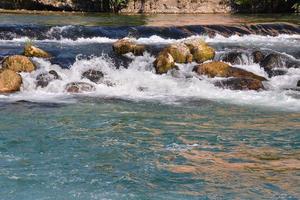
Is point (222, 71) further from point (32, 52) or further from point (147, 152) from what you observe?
point (147, 152)

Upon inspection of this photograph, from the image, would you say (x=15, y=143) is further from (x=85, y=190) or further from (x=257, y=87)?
(x=257, y=87)

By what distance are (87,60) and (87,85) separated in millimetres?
2617

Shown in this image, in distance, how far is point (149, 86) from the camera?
1619cm

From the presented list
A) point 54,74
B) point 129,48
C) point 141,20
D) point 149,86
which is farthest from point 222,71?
point 141,20

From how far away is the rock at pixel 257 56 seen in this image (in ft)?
61.9

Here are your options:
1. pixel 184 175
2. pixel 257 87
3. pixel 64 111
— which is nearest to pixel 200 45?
pixel 257 87

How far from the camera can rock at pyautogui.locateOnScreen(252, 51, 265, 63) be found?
743 inches

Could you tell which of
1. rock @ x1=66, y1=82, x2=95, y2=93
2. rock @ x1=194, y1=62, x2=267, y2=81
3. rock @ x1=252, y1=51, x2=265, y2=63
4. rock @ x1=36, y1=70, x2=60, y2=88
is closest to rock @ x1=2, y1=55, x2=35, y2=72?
rock @ x1=36, y1=70, x2=60, y2=88

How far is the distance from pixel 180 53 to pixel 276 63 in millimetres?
3293

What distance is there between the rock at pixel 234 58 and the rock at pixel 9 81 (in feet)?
23.8

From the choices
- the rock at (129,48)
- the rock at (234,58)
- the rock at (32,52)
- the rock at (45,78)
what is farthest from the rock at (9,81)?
the rock at (234,58)

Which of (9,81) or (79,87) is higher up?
(9,81)

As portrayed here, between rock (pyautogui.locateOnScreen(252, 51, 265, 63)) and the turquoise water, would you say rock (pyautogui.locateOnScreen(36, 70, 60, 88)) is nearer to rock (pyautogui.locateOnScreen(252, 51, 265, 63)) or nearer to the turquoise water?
the turquoise water

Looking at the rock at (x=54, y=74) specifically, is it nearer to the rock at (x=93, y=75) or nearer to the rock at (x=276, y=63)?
the rock at (x=93, y=75)
